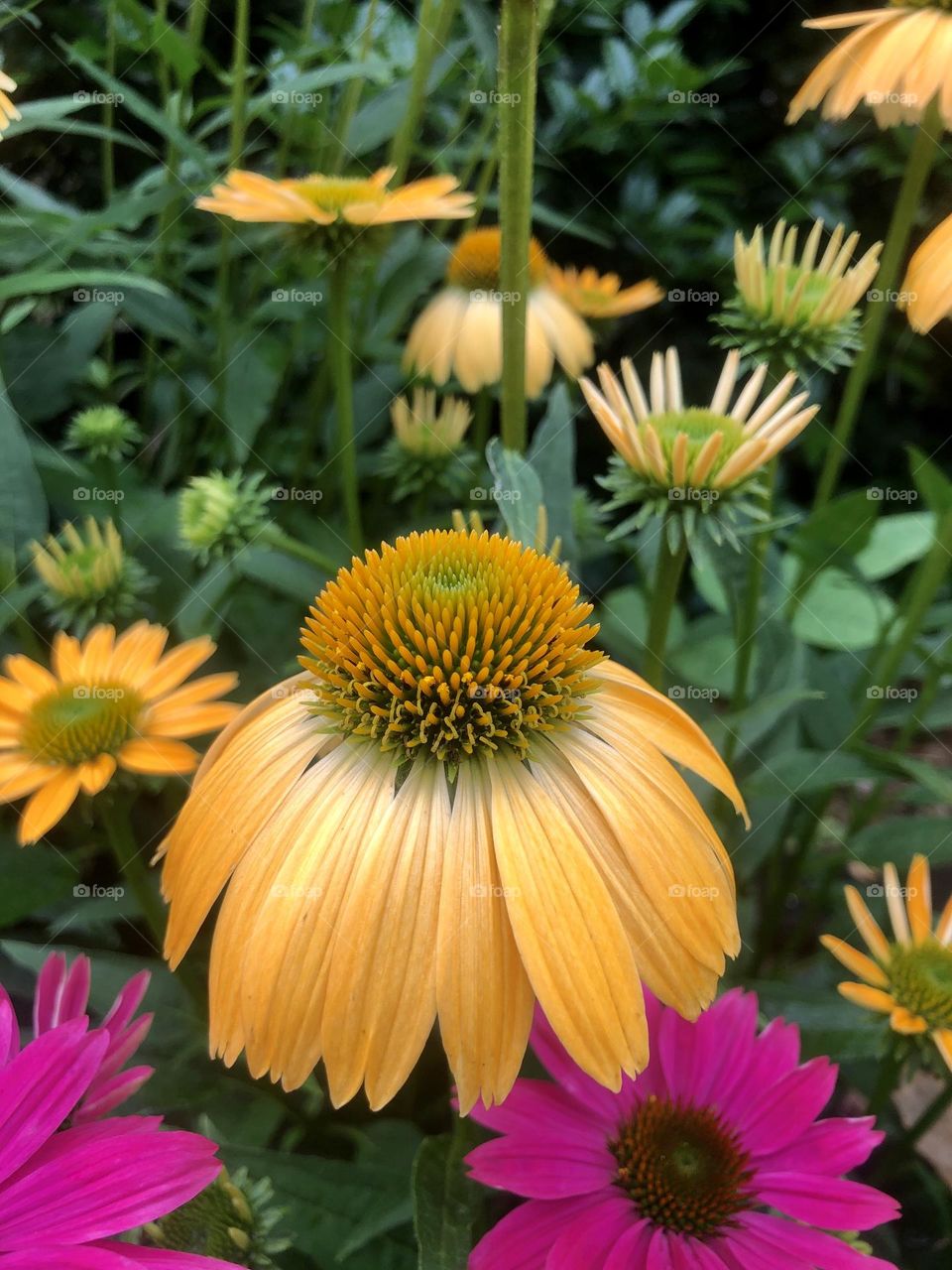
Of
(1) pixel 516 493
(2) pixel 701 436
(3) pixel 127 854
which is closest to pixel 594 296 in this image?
(2) pixel 701 436

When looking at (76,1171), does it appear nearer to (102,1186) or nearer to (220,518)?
(102,1186)

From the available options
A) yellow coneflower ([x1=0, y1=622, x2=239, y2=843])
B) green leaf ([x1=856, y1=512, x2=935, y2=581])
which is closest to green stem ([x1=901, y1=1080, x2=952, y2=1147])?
yellow coneflower ([x1=0, y1=622, x2=239, y2=843])

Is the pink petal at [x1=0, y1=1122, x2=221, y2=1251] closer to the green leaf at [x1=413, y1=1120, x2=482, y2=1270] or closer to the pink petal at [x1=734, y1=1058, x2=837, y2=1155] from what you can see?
the green leaf at [x1=413, y1=1120, x2=482, y2=1270]

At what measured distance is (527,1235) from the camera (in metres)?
0.44

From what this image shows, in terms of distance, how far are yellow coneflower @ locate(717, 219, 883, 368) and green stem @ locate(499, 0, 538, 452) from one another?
0.12 meters

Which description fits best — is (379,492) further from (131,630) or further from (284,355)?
(131,630)

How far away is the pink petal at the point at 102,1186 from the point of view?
0.34m

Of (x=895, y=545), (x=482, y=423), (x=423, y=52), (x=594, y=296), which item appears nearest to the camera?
(x=423, y=52)

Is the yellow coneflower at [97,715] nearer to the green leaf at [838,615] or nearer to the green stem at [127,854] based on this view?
the green stem at [127,854]

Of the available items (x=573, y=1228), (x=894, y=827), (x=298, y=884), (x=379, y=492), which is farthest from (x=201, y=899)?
(x=894, y=827)

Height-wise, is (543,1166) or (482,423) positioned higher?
(482,423)

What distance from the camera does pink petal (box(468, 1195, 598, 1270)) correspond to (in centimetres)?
42

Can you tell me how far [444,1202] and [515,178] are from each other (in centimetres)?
50

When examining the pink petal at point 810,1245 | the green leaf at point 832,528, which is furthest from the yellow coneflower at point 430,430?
the pink petal at point 810,1245
